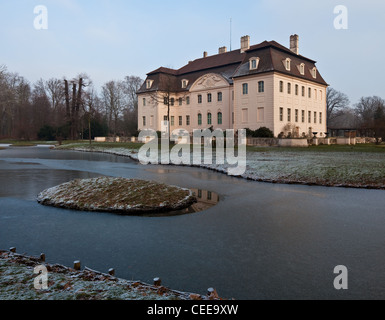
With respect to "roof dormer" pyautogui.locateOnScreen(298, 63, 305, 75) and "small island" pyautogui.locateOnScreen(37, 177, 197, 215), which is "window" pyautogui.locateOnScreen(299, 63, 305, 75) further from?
"small island" pyautogui.locateOnScreen(37, 177, 197, 215)

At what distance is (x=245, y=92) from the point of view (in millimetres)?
49062

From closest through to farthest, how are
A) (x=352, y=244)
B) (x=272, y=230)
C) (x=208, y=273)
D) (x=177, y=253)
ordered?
(x=208, y=273)
(x=177, y=253)
(x=352, y=244)
(x=272, y=230)

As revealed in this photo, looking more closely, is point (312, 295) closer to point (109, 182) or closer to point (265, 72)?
point (109, 182)

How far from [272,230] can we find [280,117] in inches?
1671

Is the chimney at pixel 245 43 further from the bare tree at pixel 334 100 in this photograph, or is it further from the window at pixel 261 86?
the bare tree at pixel 334 100

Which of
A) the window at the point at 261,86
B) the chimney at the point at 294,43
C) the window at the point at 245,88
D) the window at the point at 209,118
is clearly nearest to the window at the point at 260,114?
the window at the point at 261,86

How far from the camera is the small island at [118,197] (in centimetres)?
917

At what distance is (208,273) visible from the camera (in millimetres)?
4723

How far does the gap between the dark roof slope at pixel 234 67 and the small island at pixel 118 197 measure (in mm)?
38296

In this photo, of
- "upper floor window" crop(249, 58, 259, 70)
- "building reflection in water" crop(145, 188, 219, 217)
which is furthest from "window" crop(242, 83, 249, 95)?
"building reflection in water" crop(145, 188, 219, 217)

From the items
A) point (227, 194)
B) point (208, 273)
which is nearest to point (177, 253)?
point (208, 273)

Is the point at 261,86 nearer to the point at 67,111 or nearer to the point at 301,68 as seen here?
the point at 301,68

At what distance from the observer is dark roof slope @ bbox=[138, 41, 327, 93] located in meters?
46.3

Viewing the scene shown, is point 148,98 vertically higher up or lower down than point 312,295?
higher up
